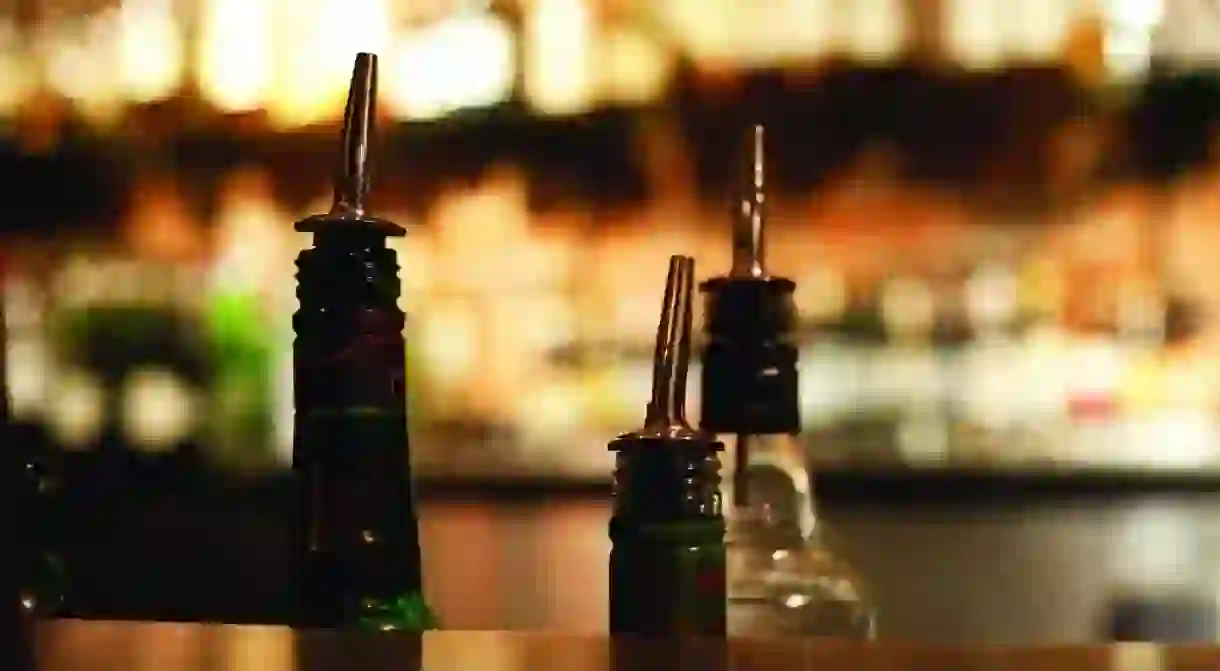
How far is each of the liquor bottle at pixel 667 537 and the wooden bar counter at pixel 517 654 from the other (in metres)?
0.02

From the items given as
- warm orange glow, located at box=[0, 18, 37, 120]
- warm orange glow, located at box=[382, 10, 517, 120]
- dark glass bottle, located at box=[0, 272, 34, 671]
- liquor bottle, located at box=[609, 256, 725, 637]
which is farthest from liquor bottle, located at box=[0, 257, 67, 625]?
warm orange glow, located at box=[0, 18, 37, 120]

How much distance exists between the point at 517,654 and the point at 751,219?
0.19 m

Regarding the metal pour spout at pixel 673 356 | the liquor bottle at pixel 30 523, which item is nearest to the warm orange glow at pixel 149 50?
the liquor bottle at pixel 30 523

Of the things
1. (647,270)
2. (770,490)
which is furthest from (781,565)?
(647,270)

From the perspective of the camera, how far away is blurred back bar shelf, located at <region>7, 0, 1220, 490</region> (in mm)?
910

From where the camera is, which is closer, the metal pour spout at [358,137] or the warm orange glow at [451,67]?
the metal pour spout at [358,137]

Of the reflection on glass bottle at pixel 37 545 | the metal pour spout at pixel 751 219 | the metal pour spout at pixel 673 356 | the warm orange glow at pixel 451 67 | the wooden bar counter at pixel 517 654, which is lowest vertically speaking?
the wooden bar counter at pixel 517 654

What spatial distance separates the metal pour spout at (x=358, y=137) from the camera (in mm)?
337

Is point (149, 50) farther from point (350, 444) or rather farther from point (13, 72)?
point (350, 444)

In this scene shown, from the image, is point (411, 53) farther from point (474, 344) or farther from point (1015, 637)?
point (1015, 637)

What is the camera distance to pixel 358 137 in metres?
0.34

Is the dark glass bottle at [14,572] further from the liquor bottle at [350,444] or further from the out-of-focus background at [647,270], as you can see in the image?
the out-of-focus background at [647,270]

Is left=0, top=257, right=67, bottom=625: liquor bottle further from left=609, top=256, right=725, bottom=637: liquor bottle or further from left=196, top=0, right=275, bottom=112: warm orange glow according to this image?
left=196, top=0, right=275, bottom=112: warm orange glow

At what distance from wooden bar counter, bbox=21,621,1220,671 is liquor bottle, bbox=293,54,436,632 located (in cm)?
2
